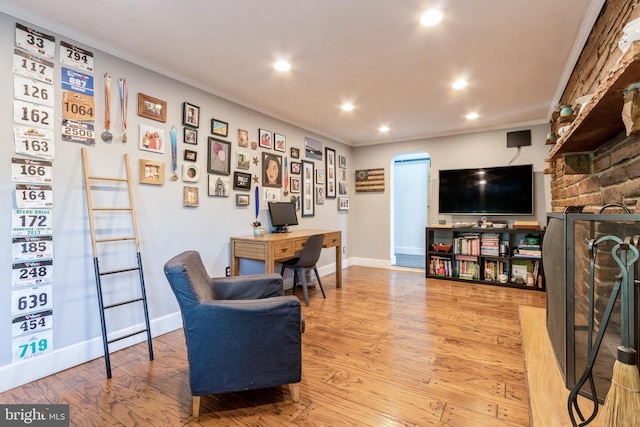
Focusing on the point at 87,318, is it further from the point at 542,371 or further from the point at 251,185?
the point at 542,371

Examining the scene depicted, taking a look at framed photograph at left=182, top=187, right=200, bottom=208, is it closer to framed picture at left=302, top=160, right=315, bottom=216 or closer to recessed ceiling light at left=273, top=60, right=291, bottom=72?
recessed ceiling light at left=273, top=60, right=291, bottom=72

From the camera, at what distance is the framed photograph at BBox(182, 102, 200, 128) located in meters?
2.92

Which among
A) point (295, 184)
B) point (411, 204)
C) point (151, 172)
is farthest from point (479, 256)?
point (151, 172)

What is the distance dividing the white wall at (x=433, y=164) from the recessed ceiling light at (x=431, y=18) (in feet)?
10.4

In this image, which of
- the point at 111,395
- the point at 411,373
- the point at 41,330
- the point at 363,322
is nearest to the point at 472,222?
the point at 363,322

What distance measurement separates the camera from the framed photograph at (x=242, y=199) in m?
3.49

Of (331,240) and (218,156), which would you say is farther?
(331,240)

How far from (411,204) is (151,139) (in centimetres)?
515

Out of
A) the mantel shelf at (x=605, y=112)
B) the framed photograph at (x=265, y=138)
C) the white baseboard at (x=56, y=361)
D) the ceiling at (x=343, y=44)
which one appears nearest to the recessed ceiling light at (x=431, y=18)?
the ceiling at (x=343, y=44)

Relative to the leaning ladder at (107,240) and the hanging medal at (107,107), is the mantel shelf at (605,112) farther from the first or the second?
the hanging medal at (107,107)

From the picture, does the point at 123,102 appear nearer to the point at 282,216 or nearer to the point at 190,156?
the point at 190,156

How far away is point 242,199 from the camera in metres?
3.53

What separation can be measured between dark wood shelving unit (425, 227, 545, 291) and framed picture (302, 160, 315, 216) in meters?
1.82

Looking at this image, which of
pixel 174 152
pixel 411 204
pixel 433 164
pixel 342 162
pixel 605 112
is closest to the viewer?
pixel 605 112
